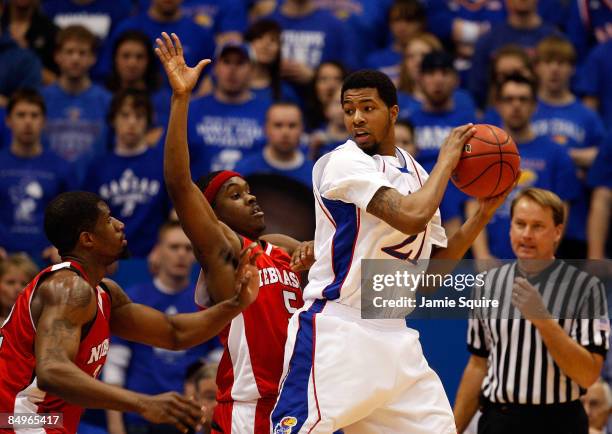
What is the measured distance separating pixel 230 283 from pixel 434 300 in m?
1.34

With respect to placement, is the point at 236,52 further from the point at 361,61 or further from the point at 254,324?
the point at 254,324

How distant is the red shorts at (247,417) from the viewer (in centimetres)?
638

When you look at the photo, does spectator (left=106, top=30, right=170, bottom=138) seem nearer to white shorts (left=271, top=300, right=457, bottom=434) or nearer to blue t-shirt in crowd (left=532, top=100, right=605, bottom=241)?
blue t-shirt in crowd (left=532, top=100, right=605, bottom=241)

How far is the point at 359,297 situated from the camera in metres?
5.87

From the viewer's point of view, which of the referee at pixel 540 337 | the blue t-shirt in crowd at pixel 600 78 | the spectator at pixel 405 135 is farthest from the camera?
the blue t-shirt in crowd at pixel 600 78

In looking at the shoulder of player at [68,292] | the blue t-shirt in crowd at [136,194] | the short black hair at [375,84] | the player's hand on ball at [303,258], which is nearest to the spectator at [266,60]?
the blue t-shirt in crowd at [136,194]

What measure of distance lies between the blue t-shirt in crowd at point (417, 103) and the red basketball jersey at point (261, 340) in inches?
176

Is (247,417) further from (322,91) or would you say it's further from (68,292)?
(322,91)

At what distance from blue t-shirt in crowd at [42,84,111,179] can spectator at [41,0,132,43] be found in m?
1.45

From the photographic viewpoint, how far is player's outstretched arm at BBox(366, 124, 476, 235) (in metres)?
5.56

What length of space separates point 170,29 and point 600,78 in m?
4.28

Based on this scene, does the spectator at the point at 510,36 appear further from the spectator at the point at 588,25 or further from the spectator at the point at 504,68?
the spectator at the point at 588,25

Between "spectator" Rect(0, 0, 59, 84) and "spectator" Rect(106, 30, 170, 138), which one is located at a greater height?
"spectator" Rect(0, 0, 59, 84)

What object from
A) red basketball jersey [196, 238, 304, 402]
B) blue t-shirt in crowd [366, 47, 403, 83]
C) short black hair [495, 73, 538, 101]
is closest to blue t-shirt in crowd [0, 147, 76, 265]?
blue t-shirt in crowd [366, 47, 403, 83]
